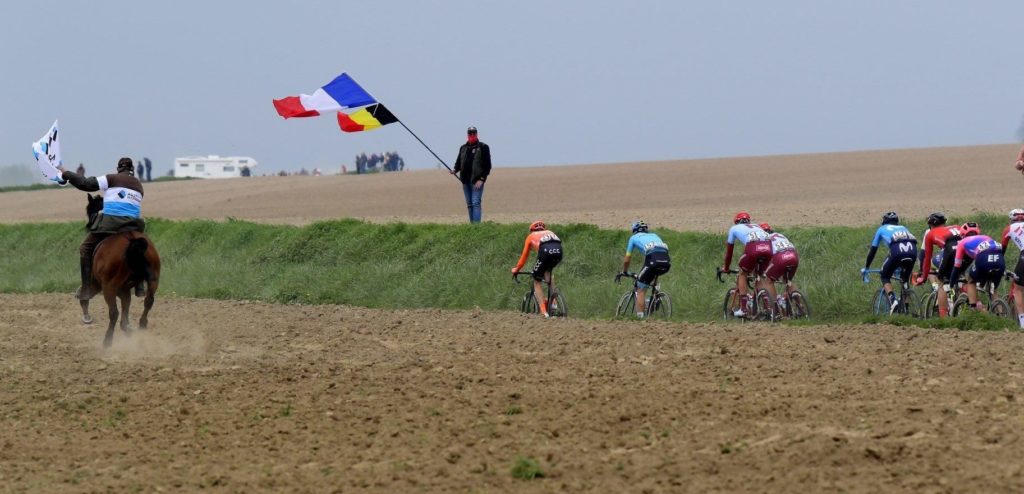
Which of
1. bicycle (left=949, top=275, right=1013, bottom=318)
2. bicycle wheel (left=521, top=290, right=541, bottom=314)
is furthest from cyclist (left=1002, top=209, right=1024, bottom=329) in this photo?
bicycle wheel (left=521, top=290, right=541, bottom=314)

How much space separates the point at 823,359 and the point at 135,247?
7.90m

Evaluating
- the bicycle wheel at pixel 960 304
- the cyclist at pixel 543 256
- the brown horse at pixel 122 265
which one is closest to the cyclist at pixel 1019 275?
the bicycle wheel at pixel 960 304

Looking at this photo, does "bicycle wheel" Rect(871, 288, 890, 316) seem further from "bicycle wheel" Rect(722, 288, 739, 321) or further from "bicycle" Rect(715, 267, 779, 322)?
"bicycle wheel" Rect(722, 288, 739, 321)

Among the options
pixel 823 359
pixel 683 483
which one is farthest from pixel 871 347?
pixel 683 483

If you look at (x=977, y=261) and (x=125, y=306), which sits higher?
(x=977, y=261)

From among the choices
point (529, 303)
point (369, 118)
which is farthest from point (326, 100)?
point (529, 303)

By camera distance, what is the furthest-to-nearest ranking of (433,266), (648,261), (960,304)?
1. (433,266)
2. (648,261)
3. (960,304)

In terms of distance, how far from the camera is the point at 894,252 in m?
19.0

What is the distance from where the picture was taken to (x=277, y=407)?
488 inches

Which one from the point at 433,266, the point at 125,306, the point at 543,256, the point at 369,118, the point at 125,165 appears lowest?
the point at 433,266

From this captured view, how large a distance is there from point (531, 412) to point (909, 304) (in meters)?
9.31

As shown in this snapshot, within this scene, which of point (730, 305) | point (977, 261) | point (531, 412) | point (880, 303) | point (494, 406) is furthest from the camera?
point (730, 305)

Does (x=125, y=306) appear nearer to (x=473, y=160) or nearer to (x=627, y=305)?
(x=627, y=305)

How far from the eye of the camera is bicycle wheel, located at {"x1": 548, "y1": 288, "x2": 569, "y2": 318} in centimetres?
2062
